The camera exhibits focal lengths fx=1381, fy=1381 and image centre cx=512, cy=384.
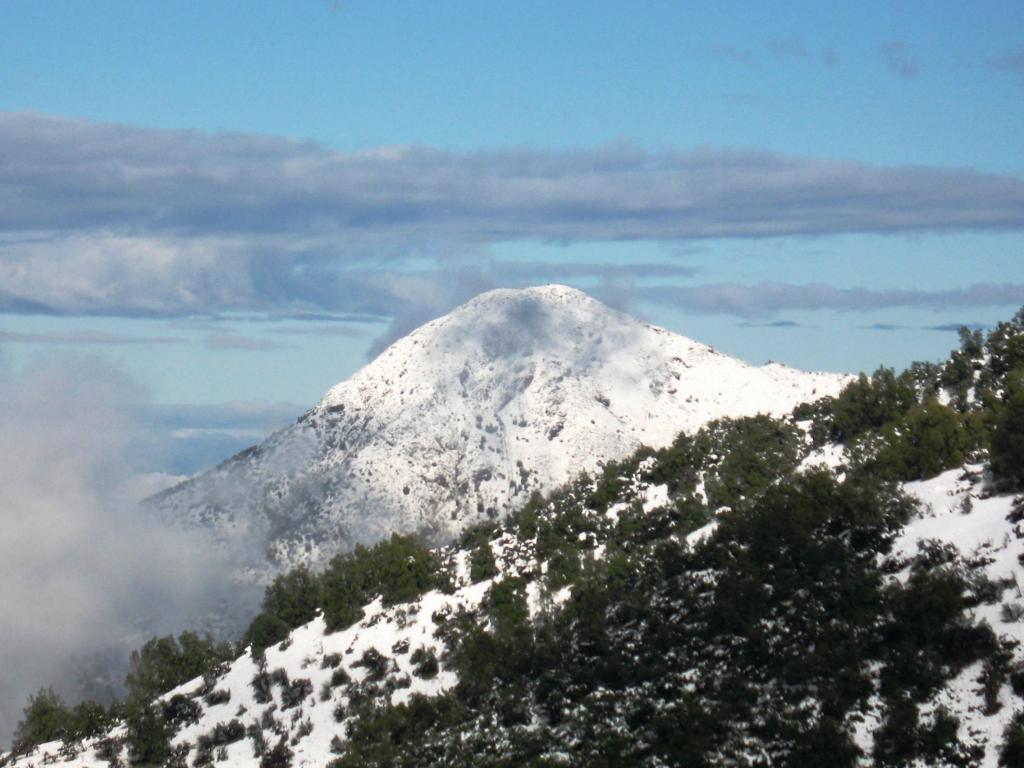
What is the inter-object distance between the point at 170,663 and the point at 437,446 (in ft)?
346

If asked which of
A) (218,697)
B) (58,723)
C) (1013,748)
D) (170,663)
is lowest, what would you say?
(58,723)

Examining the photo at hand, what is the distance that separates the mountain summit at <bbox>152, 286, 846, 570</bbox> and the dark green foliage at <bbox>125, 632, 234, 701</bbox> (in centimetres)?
8155

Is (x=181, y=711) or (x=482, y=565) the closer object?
(x=181, y=711)

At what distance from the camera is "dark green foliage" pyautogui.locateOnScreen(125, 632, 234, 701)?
2975 inches

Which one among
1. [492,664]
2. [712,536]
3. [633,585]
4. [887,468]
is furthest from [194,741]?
[887,468]

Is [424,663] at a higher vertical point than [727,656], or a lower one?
lower

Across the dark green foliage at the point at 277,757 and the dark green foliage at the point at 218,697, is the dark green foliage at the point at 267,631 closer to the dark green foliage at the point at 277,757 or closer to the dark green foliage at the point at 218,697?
the dark green foliage at the point at 218,697

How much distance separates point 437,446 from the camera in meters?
183

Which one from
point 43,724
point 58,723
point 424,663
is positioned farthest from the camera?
point 43,724

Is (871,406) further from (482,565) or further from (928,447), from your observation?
(482,565)

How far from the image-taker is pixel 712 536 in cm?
5891

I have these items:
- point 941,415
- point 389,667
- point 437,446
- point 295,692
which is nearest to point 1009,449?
point 941,415

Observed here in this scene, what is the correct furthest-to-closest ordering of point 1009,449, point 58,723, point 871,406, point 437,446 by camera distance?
point 437,446 → point 871,406 → point 58,723 → point 1009,449

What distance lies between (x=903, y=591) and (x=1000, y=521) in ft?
16.7
